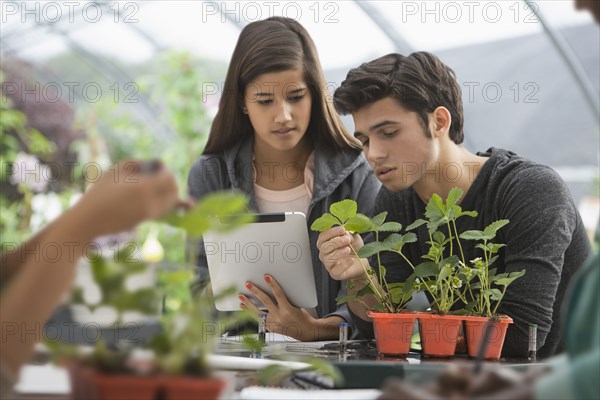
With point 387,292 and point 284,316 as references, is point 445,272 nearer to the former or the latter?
point 387,292

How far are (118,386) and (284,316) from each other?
194 centimetres

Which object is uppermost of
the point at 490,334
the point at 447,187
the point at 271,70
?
the point at 271,70

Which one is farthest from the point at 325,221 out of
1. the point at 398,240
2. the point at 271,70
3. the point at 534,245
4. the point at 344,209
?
the point at 271,70

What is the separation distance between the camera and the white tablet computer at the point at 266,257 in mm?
2748

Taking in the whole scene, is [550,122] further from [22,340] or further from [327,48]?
[22,340]

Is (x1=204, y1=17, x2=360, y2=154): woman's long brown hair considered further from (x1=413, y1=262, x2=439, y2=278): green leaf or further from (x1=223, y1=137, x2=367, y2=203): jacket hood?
(x1=413, y1=262, x2=439, y2=278): green leaf

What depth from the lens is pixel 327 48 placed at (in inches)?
297

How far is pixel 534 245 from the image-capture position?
246cm

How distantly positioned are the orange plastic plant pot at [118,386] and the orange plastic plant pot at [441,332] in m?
1.47

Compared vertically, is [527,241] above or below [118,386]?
above

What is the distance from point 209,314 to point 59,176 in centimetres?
825

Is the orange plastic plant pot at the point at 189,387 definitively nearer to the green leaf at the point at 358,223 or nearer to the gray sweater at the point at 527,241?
the green leaf at the point at 358,223

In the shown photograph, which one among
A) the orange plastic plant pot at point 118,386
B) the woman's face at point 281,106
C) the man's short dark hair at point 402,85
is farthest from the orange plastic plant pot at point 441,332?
the orange plastic plant pot at point 118,386

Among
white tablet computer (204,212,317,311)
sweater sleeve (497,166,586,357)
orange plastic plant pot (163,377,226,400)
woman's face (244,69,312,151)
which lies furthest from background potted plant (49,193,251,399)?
woman's face (244,69,312,151)
